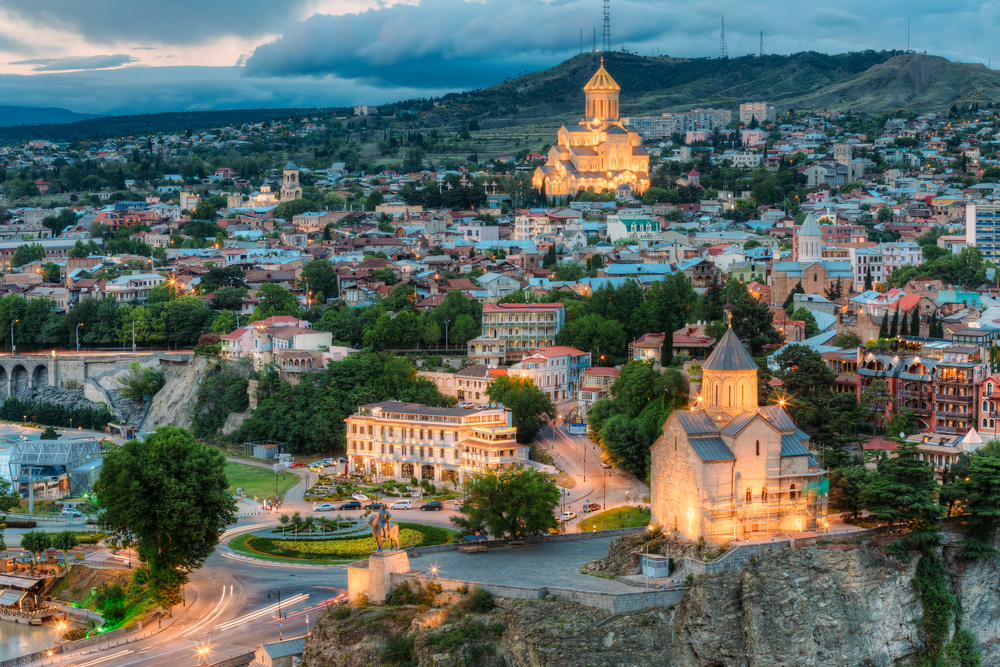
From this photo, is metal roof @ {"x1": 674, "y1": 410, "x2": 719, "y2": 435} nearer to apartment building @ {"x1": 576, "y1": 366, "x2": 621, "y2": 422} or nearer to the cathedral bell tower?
apartment building @ {"x1": 576, "y1": 366, "x2": 621, "y2": 422}

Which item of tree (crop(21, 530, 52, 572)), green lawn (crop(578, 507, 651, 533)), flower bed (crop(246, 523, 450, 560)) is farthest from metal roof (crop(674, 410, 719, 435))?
tree (crop(21, 530, 52, 572))

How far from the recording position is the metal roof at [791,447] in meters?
33.0

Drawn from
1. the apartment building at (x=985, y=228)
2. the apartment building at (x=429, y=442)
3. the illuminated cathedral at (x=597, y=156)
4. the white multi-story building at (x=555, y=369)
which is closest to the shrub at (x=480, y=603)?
the apartment building at (x=429, y=442)

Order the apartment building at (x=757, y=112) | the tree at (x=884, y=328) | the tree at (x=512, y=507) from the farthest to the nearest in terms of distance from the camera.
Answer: the apartment building at (x=757, y=112) < the tree at (x=884, y=328) < the tree at (x=512, y=507)

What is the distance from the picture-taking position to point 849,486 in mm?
34719

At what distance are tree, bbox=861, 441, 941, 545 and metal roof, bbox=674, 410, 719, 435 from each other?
456cm

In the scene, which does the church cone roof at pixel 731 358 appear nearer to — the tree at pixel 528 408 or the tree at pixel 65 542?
the tree at pixel 528 408

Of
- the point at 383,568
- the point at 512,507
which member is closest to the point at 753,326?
the point at 512,507

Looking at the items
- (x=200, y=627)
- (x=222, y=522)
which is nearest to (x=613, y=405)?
(x=222, y=522)

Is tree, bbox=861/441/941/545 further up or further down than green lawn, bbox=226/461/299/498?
further up

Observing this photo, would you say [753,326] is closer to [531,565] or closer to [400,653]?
[531,565]

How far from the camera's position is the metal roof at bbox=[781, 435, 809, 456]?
33031 millimetres

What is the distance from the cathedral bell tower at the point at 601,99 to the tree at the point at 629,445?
69.0 metres

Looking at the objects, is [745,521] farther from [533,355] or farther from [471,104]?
[471,104]
